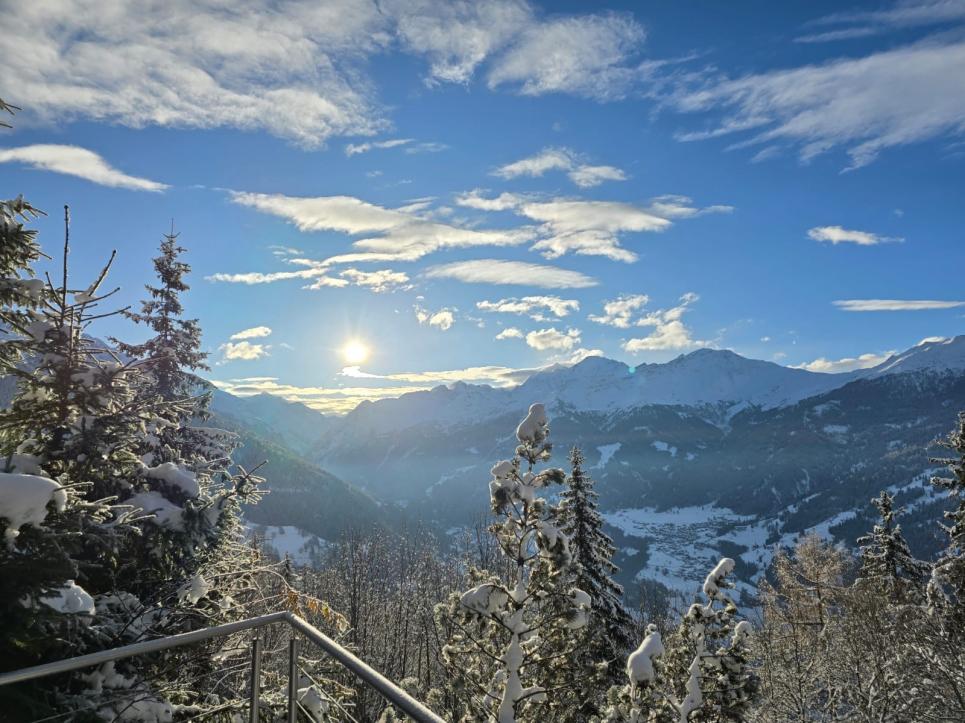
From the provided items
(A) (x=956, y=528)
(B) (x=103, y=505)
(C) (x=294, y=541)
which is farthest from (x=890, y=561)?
(C) (x=294, y=541)

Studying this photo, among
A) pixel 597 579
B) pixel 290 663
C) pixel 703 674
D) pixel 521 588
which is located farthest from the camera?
pixel 597 579

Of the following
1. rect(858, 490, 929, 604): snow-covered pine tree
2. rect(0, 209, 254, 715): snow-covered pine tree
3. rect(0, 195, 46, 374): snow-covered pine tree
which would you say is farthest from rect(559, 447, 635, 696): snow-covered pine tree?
Result: rect(0, 195, 46, 374): snow-covered pine tree

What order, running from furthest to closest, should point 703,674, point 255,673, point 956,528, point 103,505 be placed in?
point 956,528 < point 703,674 < point 103,505 < point 255,673

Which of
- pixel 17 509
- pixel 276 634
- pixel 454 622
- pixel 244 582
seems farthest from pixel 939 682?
pixel 276 634

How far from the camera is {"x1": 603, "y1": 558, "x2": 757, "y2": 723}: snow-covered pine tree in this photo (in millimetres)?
10930

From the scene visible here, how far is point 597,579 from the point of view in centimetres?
1695

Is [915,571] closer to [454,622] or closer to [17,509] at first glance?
[454,622]

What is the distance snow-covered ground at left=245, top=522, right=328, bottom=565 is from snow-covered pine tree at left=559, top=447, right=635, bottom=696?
6262 inches

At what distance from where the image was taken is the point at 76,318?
5.65m

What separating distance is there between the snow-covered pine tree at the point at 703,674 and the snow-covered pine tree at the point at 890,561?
9683mm

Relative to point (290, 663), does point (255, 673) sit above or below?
below

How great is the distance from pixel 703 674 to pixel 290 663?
11.8 metres

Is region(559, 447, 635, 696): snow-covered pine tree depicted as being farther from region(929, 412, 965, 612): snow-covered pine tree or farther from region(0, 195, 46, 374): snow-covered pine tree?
region(0, 195, 46, 374): snow-covered pine tree

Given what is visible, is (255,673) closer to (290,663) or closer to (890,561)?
(290,663)
